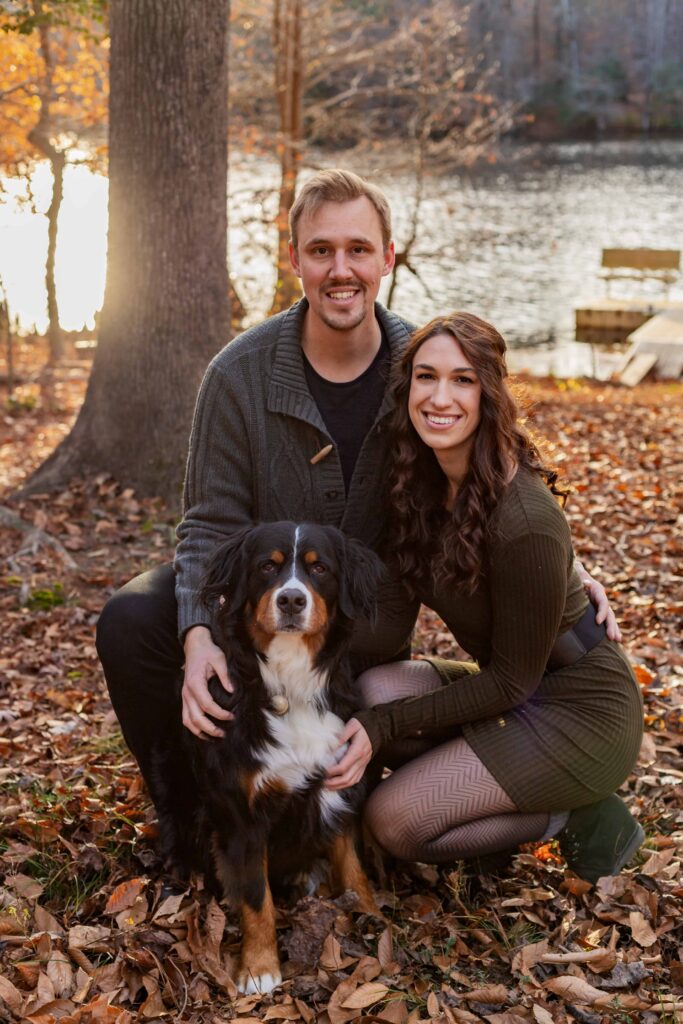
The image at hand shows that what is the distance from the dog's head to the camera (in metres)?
2.47

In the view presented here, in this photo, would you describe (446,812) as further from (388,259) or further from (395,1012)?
Answer: (388,259)

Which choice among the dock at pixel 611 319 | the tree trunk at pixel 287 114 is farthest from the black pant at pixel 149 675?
the dock at pixel 611 319

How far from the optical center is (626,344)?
16516mm

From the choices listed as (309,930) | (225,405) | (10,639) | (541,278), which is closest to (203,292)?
(10,639)

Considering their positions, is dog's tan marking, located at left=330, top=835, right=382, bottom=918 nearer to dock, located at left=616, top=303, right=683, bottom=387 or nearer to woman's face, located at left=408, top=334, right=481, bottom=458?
woman's face, located at left=408, top=334, right=481, bottom=458

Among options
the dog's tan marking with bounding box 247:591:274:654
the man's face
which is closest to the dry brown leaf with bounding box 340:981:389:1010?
the dog's tan marking with bounding box 247:591:274:654

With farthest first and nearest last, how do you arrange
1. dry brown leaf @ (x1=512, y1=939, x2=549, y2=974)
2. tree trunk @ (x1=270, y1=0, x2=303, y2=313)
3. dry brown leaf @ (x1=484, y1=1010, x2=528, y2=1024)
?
tree trunk @ (x1=270, y1=0, x2=303, y2=313) → dry brown leaf @ (x1=512, y1=939, x2=549, y2=974) → dry brown leaf @ (x1=484, y1=1010, x2=528, y2=1024)

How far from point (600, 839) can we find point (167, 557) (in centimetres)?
280

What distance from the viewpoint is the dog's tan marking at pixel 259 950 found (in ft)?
8.27

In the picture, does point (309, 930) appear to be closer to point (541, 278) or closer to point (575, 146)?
point (541, 278)

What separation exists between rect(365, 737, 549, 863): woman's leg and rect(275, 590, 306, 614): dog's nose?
0.75 meters

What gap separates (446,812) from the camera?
281 cm

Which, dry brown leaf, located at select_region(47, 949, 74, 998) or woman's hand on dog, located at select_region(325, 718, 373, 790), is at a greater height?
woman's hand on dog, located at select_region(325, 718, 373, 790)

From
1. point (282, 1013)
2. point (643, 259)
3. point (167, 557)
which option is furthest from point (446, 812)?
point (643, 259)
